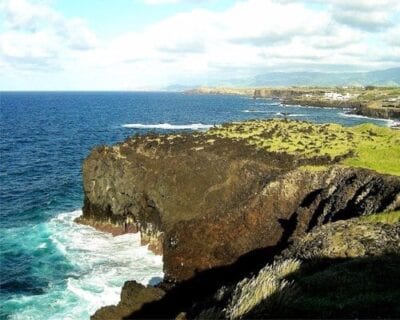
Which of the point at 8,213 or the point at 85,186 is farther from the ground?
the point at 85,186

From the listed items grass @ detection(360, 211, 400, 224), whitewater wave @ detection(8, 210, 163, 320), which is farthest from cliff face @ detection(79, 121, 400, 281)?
grass @ detection(360, 211, 400, 224)

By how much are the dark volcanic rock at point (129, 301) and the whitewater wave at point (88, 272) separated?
18.3 feet

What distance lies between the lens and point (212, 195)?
42.2 meters

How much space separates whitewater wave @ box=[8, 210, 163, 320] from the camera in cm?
3381

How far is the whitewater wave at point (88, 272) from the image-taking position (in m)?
33.8

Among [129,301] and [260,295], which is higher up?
[260,295]

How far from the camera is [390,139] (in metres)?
52.8

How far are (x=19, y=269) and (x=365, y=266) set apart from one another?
3129cm

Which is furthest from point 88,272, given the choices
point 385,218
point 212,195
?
point 385,218

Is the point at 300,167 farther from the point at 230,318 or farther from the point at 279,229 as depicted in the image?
the point at 230,318

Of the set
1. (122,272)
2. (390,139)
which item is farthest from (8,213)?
(390,139)

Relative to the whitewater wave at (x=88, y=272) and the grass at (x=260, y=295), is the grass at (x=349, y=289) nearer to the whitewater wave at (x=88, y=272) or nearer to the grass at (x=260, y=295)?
the grass at (x=260, y=295)

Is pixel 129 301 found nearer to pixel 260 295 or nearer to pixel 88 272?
pixel 88 272

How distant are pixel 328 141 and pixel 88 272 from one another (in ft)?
89.7
